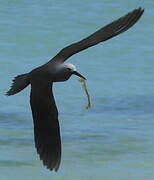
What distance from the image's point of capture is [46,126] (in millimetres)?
3320

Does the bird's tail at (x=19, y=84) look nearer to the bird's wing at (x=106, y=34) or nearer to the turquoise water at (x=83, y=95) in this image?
the bird's wing at (x=106, y=34)

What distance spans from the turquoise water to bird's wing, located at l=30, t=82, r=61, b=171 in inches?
88.6

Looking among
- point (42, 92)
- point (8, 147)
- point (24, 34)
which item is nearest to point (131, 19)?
point (42, 92)

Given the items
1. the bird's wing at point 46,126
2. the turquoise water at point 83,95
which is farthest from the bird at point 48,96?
the turquoise water at point 83,95

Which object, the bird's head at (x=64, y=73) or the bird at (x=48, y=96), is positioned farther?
the bird at (x=48, y=96)

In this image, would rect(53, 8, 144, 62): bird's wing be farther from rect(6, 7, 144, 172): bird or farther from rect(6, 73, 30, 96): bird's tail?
rect(6, 73, 30, 96): bird's tail

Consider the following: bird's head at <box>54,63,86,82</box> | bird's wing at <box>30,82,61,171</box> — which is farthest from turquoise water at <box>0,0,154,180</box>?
bird's head at <box>54,63,86,82</box>

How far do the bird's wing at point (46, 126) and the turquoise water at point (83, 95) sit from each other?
225 cm

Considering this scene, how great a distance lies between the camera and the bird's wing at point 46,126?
3.28 m

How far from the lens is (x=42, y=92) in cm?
326

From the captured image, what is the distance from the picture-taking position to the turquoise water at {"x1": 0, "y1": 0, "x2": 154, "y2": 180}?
19.1ft

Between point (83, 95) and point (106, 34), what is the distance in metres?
3.71

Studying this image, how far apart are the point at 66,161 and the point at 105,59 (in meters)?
2.31

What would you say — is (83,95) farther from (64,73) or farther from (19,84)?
(64,73)
